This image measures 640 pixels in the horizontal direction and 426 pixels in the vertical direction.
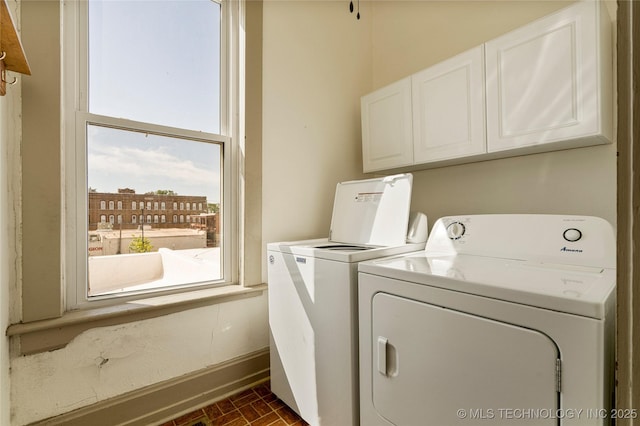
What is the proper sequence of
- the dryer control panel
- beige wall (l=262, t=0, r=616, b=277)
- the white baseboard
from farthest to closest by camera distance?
beige wall (l=262, t=0, r=616, b=277), the white baseboard, the dryer control panel

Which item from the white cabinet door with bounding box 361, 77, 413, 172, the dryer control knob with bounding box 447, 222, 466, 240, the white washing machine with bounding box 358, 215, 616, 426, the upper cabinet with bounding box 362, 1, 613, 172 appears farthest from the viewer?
the white cabinet door with bounding box 361, 77, 413, 172

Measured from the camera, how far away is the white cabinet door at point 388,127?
5.99 feet

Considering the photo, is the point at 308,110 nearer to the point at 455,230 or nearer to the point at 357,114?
the point at 357,114

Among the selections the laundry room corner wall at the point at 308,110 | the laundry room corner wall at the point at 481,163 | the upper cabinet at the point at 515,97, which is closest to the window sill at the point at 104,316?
the laundry room corner wall at the point at 308,110

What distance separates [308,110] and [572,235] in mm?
1692

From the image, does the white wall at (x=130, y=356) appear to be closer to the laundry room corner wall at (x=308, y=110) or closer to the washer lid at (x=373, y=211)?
the laundry room corner wall at (x=308, y=110)

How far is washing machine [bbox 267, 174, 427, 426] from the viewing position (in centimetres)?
124

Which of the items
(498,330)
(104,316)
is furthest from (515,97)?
(104,316)

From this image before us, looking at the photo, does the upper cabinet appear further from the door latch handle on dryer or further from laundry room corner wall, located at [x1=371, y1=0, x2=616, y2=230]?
the door latch handle on dryer

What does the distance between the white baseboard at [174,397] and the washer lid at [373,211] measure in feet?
3.17

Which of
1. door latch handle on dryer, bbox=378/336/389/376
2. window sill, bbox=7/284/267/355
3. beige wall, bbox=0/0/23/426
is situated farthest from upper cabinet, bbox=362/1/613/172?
beige wall, bbox=0/0/23/426

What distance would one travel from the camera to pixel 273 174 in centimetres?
192

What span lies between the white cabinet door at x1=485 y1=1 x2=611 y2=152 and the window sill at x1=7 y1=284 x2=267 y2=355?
172 centimetres

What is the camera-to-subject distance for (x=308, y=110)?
6.89 feet
